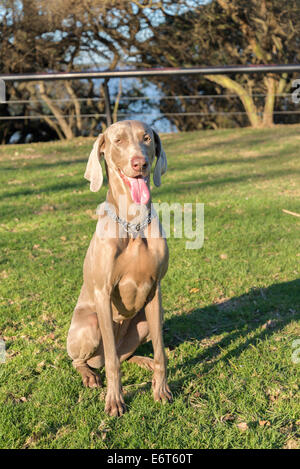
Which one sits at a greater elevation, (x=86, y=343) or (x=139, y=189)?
(x=139, y=189)

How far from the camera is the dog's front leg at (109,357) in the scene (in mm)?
2598

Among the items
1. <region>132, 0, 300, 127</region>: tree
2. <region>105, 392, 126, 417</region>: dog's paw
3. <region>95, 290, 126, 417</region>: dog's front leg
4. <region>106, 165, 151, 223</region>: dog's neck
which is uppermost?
<region>132, 0, 300, 127</region>: tree

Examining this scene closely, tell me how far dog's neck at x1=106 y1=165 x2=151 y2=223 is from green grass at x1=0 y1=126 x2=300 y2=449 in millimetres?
1052

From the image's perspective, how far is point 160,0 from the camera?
12414mm

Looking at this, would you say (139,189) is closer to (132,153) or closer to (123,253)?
(132,153)

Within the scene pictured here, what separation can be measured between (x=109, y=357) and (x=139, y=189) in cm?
94

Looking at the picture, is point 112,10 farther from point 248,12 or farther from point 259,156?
point 259,156

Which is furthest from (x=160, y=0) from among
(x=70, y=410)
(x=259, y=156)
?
(x=70, y=410)

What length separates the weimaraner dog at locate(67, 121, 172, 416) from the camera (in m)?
2.45

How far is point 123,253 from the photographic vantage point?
2.58 meters

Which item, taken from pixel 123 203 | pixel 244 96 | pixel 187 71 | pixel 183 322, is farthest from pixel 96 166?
pixel 244 96

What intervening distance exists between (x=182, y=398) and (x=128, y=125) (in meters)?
1.55

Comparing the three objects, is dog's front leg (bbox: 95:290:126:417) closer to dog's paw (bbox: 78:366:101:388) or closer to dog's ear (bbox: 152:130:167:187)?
dog's paw (bbox: 78:366:101:388)

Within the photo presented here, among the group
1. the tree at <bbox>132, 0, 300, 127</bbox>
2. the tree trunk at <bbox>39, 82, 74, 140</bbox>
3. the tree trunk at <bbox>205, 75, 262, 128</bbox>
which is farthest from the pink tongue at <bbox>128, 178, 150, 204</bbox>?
the tree trunk at <bbox>205, 75, 262, 128</bbox>
